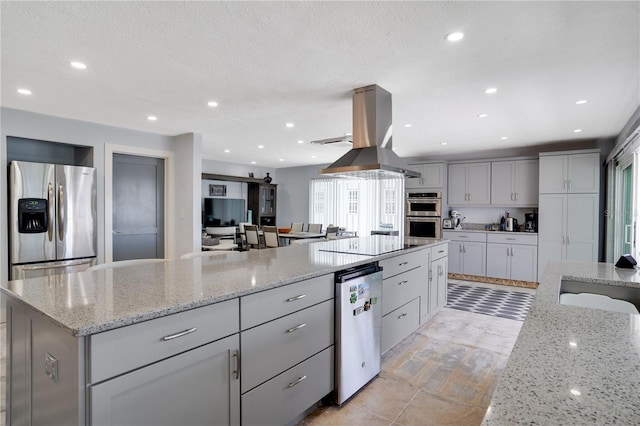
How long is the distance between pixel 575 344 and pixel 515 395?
473 mm

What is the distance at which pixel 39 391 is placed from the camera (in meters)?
1.41

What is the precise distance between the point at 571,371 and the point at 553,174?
230 inches

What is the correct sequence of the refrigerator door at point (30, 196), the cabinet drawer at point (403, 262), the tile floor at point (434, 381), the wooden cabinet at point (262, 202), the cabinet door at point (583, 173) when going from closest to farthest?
the tile floor at point (434, 381), the cabinet drawer at point (403, 262), the refrigerator door at point (30, 196), the cabinet door at point (583, 173), the wooden cabinet at point (262, 202)

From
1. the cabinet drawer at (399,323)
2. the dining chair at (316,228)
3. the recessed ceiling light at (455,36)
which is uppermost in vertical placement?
the recessed ceiling light at (455,36)

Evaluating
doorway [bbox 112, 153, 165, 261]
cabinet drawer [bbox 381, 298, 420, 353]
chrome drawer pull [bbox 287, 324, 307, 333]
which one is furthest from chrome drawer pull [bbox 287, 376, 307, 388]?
doorway [bbox 112, 153, 165, 261]

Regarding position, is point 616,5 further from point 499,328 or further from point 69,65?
point 69,65

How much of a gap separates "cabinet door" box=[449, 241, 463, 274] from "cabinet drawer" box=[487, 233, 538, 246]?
545 mm

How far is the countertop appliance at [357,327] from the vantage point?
2221mm

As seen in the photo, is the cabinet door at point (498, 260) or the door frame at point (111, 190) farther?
the cabinet door at point (498, 260)

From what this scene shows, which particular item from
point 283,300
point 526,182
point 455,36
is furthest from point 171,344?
point 526,182

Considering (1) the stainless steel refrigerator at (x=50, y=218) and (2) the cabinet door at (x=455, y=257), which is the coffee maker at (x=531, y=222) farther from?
(1) the stainless steel refrigerator at (x=50, y=218)

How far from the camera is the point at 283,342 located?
1.87 metres

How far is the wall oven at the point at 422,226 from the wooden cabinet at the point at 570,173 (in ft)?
6.07

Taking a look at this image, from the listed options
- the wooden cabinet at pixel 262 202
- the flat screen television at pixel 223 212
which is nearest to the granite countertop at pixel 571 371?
the flat screen television at pixel 223 212
